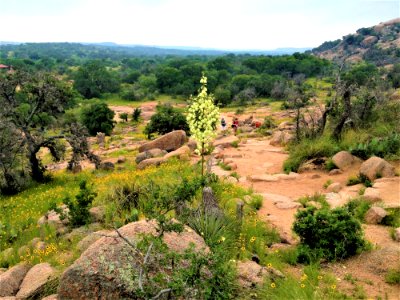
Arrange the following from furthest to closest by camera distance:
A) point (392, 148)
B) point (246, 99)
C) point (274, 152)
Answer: point (246, 99), point (274, 152), point (392, 148)

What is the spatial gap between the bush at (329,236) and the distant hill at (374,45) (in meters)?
98.3

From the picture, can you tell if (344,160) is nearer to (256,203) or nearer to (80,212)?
(256,203)

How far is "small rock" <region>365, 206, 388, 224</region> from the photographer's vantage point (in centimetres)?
998

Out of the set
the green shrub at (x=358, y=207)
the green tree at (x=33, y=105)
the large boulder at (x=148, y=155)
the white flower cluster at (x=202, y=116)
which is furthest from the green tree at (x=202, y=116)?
the large boulder at (x=148, y=155)

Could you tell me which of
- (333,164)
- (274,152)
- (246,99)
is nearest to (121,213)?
(333,164)

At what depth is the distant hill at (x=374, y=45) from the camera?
341 ft

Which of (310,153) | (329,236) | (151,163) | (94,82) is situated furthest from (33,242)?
(94,82)

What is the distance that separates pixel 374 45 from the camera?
12519 cm

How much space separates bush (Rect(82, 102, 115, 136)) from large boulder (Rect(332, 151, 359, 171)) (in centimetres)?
4075

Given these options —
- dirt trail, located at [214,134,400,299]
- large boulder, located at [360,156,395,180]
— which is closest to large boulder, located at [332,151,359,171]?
dirt trail, located at [214,134,400,299]

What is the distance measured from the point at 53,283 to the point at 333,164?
1236cm

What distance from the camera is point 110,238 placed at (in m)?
6.36

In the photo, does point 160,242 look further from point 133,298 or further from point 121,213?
point 121,213

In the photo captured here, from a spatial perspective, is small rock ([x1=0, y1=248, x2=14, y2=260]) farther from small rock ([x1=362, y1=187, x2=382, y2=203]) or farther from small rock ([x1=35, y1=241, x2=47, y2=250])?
small rock ([x1=362, y1=187, x2=382, y2=203])
